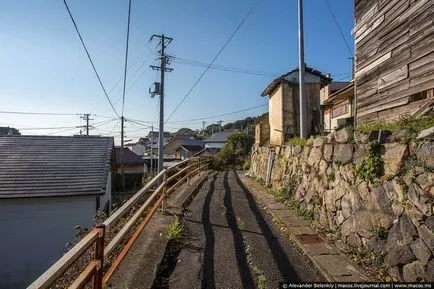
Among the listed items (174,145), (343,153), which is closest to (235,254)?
(343,153)

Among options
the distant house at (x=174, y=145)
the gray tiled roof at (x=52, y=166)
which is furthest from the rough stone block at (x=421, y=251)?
the distant house at (x=174, y=145)

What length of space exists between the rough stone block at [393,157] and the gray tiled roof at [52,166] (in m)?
13.0

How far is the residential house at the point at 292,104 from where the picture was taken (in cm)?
1792

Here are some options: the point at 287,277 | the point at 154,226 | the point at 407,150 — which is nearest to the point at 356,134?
the point at 407,150

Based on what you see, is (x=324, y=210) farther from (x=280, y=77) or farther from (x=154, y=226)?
(x=280, y=77)

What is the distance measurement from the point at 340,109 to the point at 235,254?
18.5 meters

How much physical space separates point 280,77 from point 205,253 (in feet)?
48.3

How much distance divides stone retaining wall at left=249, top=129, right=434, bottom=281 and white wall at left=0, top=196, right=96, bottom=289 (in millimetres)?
10818

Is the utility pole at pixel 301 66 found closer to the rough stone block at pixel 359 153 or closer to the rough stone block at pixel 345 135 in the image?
the rough stone block at pixel 345 135

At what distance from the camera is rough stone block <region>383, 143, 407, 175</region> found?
15.9 feet

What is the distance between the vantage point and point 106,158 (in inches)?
705

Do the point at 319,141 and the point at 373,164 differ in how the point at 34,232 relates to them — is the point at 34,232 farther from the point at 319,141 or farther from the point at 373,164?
the point at 373,164

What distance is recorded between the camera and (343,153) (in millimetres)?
6660

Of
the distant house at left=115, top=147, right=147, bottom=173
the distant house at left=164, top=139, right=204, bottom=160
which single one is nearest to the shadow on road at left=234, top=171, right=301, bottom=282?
the distant house at left=115, top=147, right=147, bottom=173
